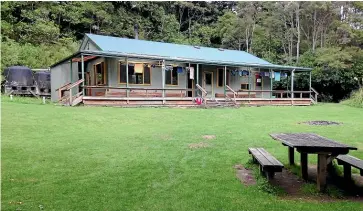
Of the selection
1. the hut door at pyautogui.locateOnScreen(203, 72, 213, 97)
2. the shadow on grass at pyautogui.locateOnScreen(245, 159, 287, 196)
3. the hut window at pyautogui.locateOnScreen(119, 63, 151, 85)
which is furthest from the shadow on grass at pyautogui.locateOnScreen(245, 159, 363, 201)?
the hut door at pyautogui.locateOnScreen(203, 72, 213, 97)

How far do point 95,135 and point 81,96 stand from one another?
741cm

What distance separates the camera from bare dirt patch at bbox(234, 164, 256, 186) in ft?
16.2

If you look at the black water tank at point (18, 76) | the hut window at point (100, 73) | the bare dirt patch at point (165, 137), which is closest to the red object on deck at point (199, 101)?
the hut window at point (100, 73)

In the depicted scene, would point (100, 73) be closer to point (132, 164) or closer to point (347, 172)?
point (132, 164)

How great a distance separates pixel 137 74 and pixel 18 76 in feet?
29.2

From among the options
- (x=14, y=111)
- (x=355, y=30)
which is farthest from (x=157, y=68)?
(x=355, y=30)

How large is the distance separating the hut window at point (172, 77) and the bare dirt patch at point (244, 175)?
49.4 feet

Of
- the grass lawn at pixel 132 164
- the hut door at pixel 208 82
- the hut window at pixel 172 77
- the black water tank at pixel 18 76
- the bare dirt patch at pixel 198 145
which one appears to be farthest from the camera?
the hut door at pixel 208 82

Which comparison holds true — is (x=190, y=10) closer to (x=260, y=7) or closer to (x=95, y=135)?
(x=260, y=7)

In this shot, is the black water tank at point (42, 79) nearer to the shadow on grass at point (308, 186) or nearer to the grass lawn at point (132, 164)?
the grass lawn at point (132, 164)

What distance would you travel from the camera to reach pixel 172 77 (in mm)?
20734

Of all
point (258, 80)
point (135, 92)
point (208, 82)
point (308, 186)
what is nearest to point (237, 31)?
point (258, 80)

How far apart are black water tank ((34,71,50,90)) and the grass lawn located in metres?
12.9

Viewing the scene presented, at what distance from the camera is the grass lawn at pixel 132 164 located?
405 centimetres
